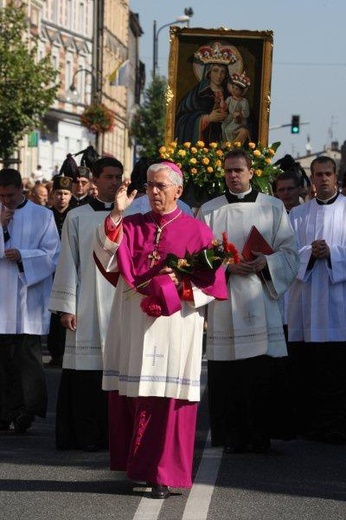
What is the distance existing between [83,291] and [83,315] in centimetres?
17

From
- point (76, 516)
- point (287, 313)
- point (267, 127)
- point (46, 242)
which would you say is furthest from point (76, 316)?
point (267, 127)

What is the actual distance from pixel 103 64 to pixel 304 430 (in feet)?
237

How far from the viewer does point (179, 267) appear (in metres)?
9.11

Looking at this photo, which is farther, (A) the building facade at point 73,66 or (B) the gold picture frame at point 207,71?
(A) the building facade at point 73,66

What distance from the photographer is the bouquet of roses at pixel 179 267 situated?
9.00 meters

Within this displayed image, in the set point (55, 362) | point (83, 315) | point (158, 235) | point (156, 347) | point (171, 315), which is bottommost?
point (55, 362)

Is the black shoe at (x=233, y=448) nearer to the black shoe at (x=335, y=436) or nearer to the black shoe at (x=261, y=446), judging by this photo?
the black shoe at (x=261, y=446)

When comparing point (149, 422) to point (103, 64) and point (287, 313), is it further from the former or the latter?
point (103, 64)

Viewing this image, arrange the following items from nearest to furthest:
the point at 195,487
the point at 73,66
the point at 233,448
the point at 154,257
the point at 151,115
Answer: the point at 154,257 < the point at 195,487 < the point at 233,448 < the point at 73,66 < the point at 151,115

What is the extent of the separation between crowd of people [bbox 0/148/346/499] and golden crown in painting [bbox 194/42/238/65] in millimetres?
3186

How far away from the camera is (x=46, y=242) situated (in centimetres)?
1255

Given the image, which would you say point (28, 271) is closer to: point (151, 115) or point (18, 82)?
point (18, 82)

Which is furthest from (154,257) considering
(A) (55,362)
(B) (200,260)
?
(A) (55,362)

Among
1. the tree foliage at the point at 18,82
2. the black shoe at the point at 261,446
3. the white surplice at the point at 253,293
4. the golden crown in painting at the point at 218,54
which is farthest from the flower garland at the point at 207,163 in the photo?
the tree foliage at the point at 18,82
